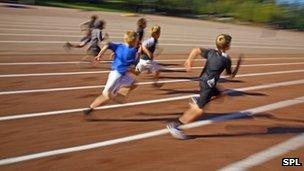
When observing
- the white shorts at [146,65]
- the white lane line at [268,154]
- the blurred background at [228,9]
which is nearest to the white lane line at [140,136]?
the white lane line at [268,154]

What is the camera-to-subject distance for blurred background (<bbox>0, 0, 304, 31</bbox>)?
226 ft

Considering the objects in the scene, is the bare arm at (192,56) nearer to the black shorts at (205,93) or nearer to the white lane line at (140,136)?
the black shorts at (205,93)

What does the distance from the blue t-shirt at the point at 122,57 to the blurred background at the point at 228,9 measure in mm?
55996

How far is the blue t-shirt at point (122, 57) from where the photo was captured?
893 centimetres

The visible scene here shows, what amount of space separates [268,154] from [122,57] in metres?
3.27

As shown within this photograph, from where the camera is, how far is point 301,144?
8344 mm

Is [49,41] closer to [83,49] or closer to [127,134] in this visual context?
[83,49]

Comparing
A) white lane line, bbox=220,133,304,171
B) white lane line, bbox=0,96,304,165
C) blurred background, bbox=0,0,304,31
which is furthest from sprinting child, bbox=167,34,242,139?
blurred background, bbox=0,0,304,31

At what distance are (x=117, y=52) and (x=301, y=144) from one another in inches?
151

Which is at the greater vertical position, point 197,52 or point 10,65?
point 197,52

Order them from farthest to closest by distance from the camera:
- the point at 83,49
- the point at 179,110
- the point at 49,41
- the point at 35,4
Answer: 1. the point at 35,4
2. the point at 49,41
3. the point at 83,49
4. the point at 179,110

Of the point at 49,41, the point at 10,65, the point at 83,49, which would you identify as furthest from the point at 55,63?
the point at 49,41

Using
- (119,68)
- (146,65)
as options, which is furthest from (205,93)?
(146,65)

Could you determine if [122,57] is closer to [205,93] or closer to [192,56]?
[192,56]
